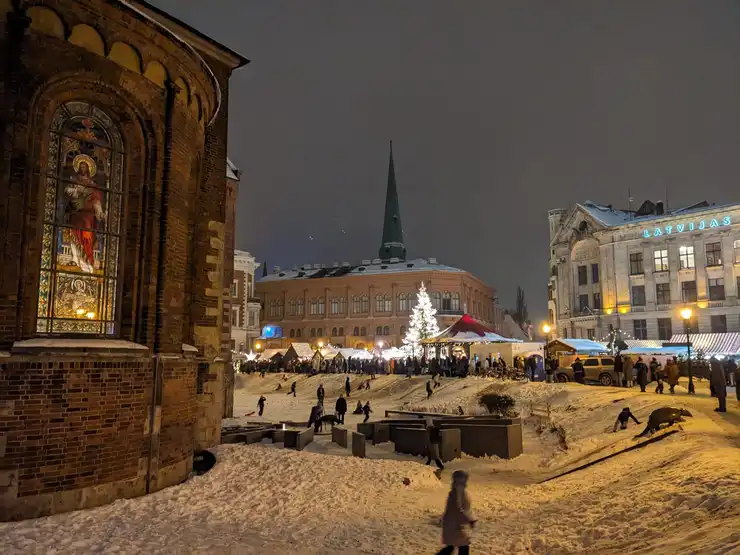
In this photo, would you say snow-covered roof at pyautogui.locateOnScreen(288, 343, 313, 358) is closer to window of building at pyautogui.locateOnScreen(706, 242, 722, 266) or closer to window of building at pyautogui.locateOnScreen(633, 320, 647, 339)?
window of building at pyautogui.locateOnScreen(633, 320, 647, 339)

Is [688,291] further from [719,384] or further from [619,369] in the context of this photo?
[719,384]

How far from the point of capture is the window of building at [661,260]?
54.1 meters

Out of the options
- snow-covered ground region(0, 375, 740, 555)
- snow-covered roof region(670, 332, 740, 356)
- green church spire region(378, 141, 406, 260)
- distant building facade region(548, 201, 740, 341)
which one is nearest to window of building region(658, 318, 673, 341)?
distant building facade region(548, 201, 740, 341)

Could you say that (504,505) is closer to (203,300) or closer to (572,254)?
(203,300)

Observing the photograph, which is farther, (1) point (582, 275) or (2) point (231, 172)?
(1) point (582, 275)

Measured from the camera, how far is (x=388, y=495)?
12.7 metres

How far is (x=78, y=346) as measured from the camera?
380 inches

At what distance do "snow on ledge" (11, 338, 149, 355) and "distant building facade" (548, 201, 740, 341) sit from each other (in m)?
51.1

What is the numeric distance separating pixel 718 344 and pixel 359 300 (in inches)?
2139

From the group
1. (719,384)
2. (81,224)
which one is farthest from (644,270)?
(81,224)

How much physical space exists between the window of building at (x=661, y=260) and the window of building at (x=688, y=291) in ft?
6.85

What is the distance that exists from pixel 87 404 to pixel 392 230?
114m

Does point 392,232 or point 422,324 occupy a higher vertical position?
point 392,232

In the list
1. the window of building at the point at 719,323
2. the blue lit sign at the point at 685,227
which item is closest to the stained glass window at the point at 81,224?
the blue lit sign at the point at 685,227
